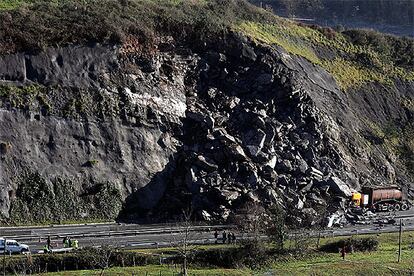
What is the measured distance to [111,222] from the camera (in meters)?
59.8

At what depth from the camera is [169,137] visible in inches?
2645

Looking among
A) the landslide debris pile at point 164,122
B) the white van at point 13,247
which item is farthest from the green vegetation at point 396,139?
the white van at point 13,247

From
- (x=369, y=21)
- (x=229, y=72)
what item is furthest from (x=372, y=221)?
(x=369, y=21)

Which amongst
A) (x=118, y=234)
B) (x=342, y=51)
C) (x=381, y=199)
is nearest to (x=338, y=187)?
(x=381, y=199)

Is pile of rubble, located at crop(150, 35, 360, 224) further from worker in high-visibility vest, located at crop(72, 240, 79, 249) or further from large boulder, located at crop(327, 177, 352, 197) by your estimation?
worker in high-visibility vest, located at crop(72, 240, 79, 249)

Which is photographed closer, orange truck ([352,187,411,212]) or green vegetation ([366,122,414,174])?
orange truck ([352,187,411,212])

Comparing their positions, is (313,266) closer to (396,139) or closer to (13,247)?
(13,247)

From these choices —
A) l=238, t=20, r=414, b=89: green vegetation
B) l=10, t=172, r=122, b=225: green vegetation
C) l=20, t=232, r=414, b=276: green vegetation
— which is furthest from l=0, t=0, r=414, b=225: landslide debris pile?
l=20, t=232, r=414, b=276: green vegetation

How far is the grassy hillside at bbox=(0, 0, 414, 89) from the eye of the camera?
67250 millimetres

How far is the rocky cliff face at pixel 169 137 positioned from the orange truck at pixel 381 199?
2.15m

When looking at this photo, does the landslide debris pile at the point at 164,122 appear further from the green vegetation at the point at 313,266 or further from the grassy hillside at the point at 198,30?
the green vegetation at the point at 313,266

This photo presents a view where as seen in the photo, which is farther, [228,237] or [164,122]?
[164,122]

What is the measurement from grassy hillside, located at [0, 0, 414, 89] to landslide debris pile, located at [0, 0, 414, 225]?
9.3 inches

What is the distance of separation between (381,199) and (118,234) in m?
30.6
